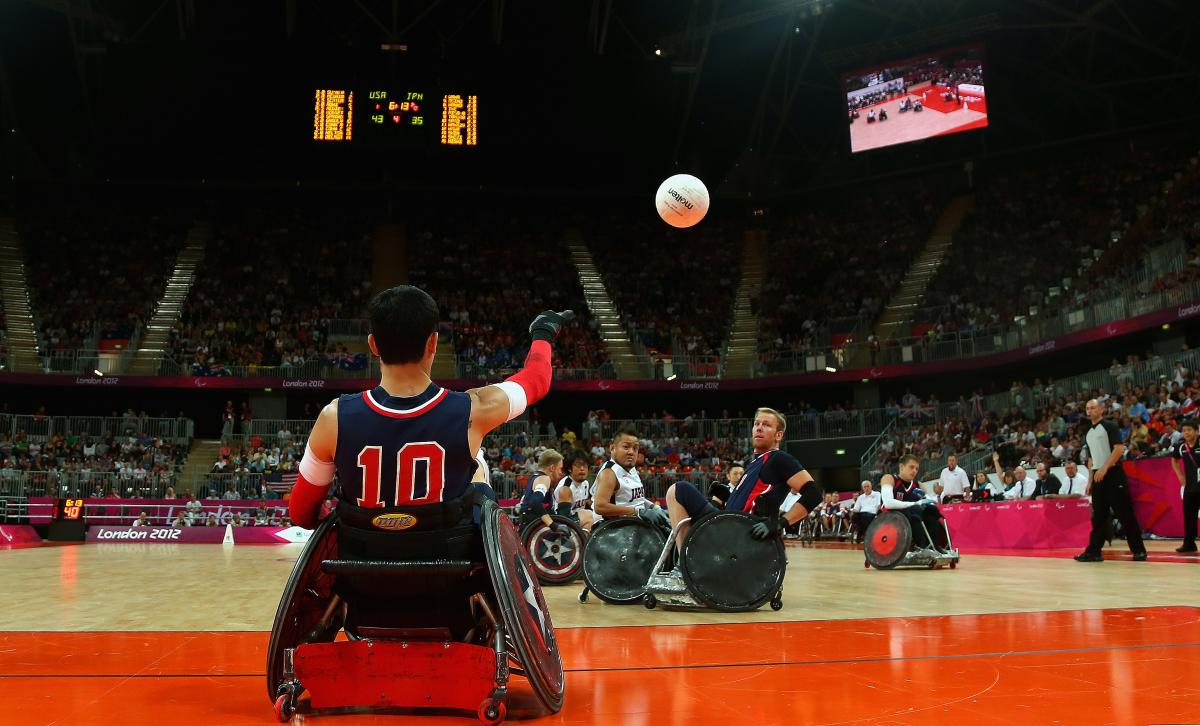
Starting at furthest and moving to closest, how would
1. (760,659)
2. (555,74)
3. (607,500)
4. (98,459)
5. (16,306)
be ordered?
(16,306)
(555,74)
(98,459)
(607,500)
(760,659)

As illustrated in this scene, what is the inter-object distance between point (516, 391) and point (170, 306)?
116 feet

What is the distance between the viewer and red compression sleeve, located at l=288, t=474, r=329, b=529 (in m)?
3.48

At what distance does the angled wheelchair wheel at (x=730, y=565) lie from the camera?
6336 mm

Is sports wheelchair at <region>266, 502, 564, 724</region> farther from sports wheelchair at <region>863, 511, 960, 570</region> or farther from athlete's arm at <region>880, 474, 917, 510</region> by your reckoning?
athlete's arm at <region>880, 474, 917, 510</region>

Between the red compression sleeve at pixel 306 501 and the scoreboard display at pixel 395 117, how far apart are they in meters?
26.1

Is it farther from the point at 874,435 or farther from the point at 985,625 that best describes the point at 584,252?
the point at 985,625

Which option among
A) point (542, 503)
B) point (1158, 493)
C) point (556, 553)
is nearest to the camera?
point (556, 553)

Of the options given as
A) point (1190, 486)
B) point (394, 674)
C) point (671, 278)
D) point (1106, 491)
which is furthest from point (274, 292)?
point (394, 674)

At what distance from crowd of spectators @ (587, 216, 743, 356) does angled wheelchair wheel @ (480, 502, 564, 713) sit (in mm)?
30905

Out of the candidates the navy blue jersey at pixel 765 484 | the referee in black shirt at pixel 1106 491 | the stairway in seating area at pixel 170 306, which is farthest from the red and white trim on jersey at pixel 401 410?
Answer: the stairway in seating area at pixel 170 306

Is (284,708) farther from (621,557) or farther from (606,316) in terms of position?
(606,316)

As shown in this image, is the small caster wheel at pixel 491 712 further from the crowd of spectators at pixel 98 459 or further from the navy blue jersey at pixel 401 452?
the crowd of spectators at pixel 98 459

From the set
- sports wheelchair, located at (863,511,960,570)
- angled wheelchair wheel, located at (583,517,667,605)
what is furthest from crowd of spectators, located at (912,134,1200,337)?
angled wheelchair wheel, located at (583,517,667,605)

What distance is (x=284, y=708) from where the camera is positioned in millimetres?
3127
